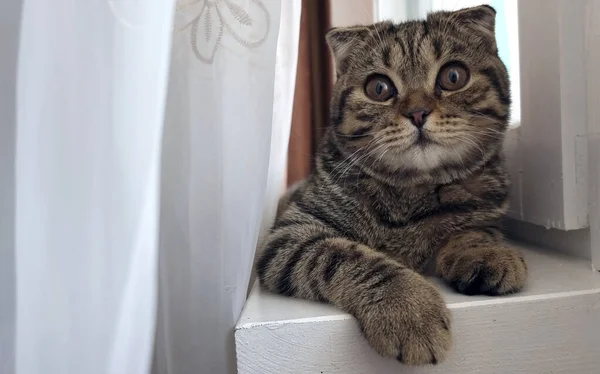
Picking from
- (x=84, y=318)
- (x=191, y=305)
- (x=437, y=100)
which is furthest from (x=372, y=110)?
(x=84, y=318)

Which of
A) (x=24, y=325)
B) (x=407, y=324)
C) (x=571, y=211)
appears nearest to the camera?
(x=24, y=325)

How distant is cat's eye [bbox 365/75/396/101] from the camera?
3.23 feet

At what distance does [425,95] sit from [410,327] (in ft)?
1.43

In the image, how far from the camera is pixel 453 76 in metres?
0.96

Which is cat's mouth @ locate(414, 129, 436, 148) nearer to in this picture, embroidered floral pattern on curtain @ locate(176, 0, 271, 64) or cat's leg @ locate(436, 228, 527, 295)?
cat's leg @ locate(436, 228, 527, 295)

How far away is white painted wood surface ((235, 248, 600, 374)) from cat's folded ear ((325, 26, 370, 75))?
566 mm

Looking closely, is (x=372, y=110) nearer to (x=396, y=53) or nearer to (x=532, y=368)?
(x=396, y=53)

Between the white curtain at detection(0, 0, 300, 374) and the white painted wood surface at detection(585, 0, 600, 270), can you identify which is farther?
the white painted wood surface at detection(585, 0, 600, 270)

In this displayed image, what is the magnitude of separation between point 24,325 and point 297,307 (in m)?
0.37

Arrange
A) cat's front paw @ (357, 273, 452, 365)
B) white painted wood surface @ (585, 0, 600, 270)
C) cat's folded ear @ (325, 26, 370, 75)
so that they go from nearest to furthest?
cat's front paw @ (357, 273, 452, 365) → white painted wood surface @ (585, 0, 600, 270) → cat's folded ear @ (325, 26, 370, 75)

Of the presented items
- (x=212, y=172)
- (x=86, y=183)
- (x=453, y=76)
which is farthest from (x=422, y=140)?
(x=86, y=183)

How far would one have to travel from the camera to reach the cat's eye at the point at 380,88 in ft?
3.23

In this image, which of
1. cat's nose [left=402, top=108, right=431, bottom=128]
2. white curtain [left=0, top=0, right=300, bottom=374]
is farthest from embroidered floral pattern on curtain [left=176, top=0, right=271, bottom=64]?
cat's nose [left=402, top=108, right=431, bottom=128]

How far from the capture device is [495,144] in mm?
973
